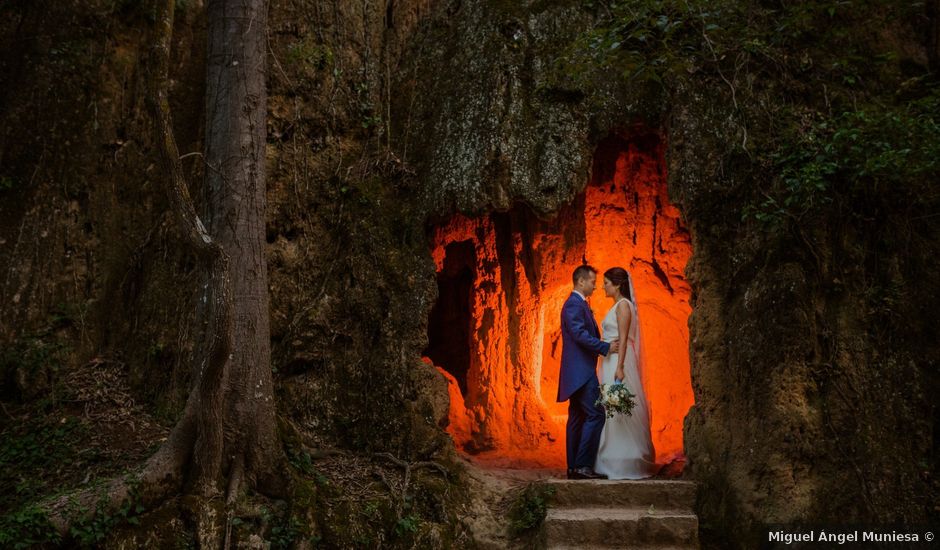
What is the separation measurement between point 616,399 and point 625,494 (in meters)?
0.89

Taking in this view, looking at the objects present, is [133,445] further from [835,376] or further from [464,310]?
[835,376]

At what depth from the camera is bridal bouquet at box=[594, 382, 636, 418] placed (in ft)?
23.2

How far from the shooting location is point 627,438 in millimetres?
7465

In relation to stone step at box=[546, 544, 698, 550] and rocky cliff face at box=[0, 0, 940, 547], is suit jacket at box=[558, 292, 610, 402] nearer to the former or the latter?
rocky cliff face at box=[0, 0, 940, 547]

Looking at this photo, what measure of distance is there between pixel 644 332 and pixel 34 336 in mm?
8063

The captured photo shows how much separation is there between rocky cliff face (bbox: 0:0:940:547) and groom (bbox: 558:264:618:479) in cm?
97

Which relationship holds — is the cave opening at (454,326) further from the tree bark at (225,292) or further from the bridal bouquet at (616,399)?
the tree bark at (225,292)

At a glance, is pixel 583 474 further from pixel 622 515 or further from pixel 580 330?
pixel 580 330

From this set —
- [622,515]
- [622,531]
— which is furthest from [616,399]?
[622,531]

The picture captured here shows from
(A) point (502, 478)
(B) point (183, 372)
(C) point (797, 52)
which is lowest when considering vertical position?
(A) point (502, 478)

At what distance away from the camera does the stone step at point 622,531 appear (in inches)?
247

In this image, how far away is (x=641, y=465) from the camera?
24.3 ft

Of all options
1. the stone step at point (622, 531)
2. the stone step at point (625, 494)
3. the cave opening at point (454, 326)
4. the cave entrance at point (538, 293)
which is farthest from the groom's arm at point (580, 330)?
the cave opening at point (454, 326)

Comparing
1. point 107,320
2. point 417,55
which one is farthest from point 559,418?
point 107,320
